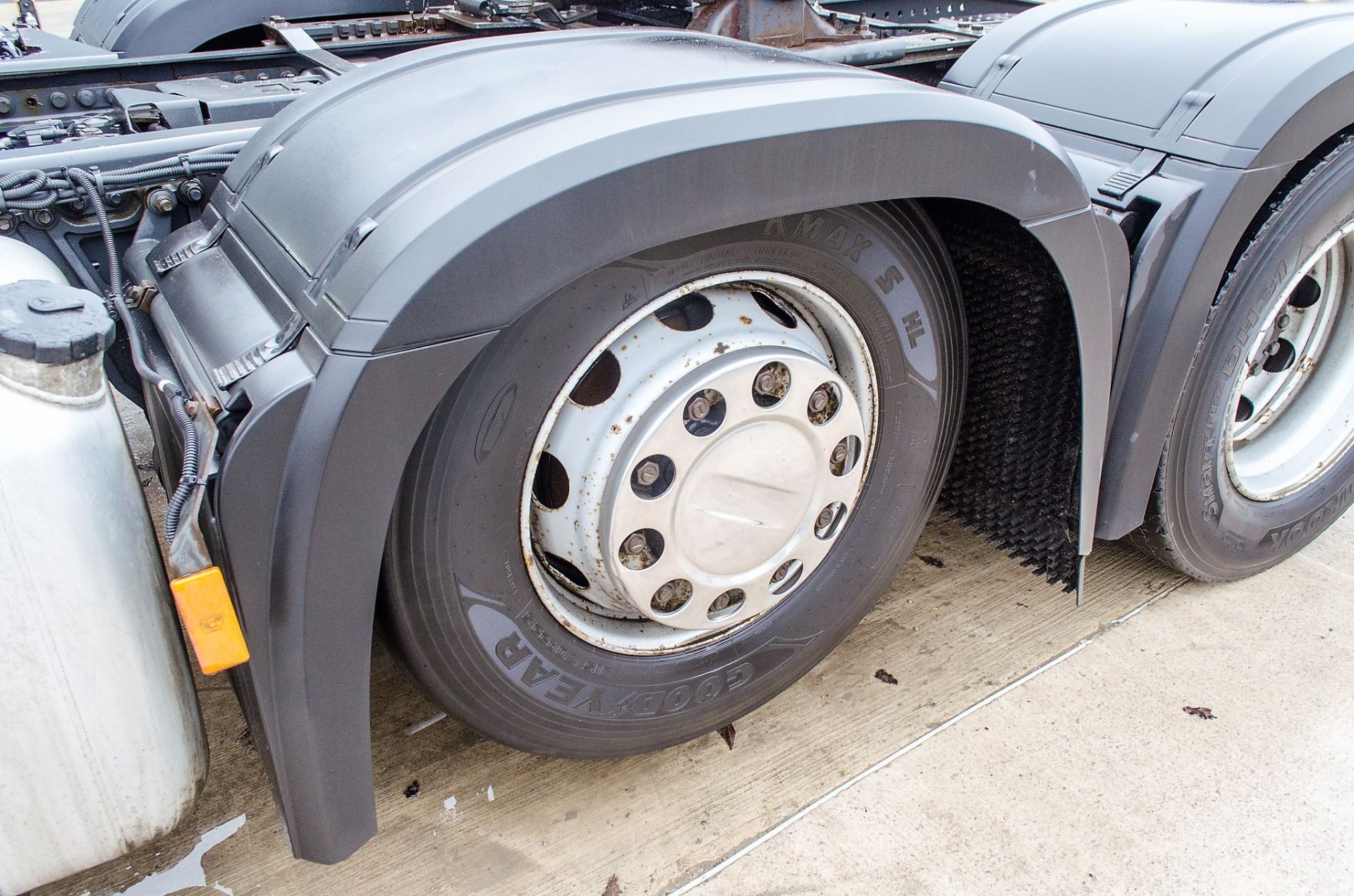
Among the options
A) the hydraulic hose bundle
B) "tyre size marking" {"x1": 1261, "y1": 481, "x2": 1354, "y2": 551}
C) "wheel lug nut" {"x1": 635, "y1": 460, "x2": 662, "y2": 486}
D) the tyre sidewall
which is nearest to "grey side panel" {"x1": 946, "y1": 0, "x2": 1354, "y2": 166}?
the tyre sidewall

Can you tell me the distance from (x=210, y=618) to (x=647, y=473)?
63cm

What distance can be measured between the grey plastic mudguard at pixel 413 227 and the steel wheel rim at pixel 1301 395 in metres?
1.14

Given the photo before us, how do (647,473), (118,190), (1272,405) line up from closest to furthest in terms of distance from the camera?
(647,473) → (118,190) → (1272,405)

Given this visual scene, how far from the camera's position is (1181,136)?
1823mm

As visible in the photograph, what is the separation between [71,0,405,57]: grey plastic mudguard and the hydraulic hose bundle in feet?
5.66

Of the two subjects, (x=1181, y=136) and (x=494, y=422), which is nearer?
(x=494, y=422)

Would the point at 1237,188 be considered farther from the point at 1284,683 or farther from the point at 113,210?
the point at 113,210

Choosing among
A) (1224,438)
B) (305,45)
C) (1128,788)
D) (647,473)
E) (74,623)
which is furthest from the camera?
(305,45)

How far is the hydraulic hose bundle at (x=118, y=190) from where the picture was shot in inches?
48.8

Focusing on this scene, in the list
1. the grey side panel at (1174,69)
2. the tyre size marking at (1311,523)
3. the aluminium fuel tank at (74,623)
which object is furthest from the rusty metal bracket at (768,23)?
the aluminium fuel tank at (74,623)

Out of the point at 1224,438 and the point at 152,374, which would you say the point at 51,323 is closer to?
the point at 152,374

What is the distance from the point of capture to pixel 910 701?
201cm

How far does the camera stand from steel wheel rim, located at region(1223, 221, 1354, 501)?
231 cm

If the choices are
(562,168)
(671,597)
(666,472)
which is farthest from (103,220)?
(671,597)
